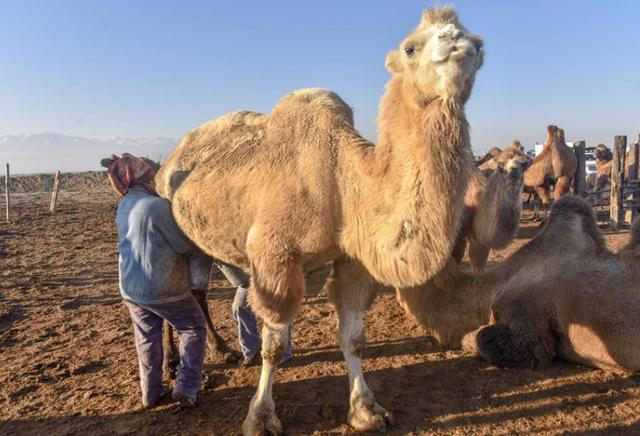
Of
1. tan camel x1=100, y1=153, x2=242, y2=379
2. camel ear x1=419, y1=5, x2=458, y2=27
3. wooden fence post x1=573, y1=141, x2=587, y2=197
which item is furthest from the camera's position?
wooden fence post x1=573, y1=141, x2=587, y2=197

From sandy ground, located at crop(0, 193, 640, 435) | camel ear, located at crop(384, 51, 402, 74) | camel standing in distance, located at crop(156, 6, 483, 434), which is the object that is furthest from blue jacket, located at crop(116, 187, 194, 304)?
camel ear, located at crop(384, 51, 402, 74)

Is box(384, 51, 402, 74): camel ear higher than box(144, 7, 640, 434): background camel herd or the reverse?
higher

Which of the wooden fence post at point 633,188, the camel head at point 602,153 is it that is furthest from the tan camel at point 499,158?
the camel head at point 602,153

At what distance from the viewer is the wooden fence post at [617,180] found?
12.4 metres

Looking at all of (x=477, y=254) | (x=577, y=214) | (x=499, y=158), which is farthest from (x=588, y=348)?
(x=499, y=158)

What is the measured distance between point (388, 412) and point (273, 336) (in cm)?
110

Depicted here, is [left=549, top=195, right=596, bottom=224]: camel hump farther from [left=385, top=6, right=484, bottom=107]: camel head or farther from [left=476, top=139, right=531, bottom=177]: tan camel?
[left=385, top=6, right=484, bottom=107]: camel head

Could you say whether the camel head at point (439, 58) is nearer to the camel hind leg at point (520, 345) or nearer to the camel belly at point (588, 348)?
the camel hind leg at point (520, 345)

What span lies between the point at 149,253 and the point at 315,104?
→ 5.81 feet

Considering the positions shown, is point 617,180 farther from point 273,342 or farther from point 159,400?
point 159,400

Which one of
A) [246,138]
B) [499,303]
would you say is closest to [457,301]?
[499,303]

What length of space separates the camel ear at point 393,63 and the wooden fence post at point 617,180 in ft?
37.2

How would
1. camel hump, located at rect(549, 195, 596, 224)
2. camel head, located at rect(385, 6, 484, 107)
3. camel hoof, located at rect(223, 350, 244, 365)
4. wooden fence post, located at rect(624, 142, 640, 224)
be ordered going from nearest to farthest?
camel head, located at rect(385, 6, 484, 107)
camel hoof, located at rect(223, 350, 244, 365)
camel hump, located at rect(549, 195, 596, 224)
wooden fence post, located at rect(624, 142, 640, 224)

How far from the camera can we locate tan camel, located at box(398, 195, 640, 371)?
176 inches
